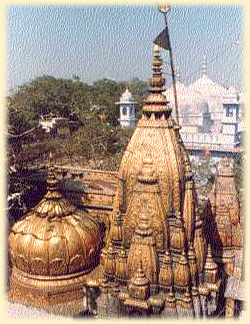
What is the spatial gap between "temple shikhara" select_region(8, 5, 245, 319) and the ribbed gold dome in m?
0.02

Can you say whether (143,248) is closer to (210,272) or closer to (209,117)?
(210,272)

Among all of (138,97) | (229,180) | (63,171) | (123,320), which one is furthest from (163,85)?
(138,97)

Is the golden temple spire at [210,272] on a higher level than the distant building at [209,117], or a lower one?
lower

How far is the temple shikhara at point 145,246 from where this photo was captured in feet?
25.2

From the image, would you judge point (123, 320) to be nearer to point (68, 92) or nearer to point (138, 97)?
point (68, 92)

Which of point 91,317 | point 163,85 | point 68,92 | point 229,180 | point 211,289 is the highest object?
point 68,92

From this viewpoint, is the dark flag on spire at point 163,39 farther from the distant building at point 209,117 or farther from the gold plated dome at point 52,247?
the distant building at point 209,117

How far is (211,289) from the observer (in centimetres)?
813

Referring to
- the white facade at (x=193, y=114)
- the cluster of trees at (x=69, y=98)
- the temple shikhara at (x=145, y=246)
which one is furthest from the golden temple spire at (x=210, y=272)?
the white facade at (x=193, y=114)

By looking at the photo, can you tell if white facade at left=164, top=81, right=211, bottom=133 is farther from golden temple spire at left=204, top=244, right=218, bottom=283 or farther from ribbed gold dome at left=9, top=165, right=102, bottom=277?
golden temple spire at left=204, top=244, right=218, bottom=283

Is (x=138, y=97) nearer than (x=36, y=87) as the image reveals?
No

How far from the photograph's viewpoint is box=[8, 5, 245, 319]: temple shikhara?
25.2ft

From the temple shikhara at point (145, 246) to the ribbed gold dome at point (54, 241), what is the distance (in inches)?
0.8

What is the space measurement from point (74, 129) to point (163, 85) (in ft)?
63.9
